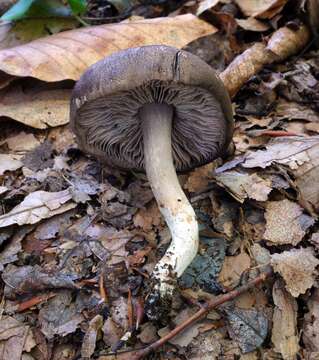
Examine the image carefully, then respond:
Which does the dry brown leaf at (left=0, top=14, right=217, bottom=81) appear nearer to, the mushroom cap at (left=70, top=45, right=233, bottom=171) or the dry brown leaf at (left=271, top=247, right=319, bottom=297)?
the mushroom cap at (left=70, top=45, right=233, bottom=171)

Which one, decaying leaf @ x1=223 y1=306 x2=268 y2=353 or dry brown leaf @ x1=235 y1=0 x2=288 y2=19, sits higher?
dry brown leaf @ x1=235 y1=0 x2=288 y2=19

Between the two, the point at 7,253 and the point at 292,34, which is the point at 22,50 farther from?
the point at 292,34

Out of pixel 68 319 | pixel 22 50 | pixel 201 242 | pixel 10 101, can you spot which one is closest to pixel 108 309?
pixel 68 319

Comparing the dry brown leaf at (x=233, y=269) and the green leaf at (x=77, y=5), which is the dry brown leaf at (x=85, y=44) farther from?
the dry brown leaf at (x=233, y=269)

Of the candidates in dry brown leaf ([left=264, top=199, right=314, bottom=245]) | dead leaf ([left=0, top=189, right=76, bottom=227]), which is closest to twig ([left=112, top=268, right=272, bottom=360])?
dry brown leaf ([left=264, top=199, right=314, bottom=245])

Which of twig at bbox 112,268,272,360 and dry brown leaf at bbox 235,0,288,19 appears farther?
dry brown leaf at bbox 235,0,288,19

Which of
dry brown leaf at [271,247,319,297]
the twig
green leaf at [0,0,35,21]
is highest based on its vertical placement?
green leaf at [0,0,35,21]
